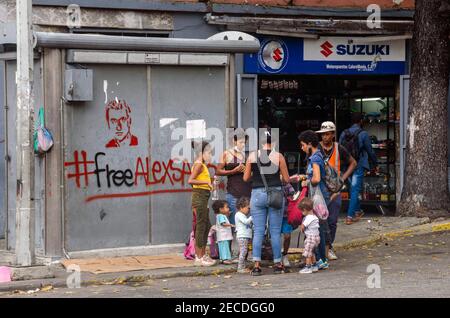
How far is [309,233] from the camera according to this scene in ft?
37.9

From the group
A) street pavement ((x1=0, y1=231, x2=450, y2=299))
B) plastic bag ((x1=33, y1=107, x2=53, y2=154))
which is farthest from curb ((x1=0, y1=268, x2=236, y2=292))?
plastic bag ((x1=33, y1=107, x2=53, y2=154))

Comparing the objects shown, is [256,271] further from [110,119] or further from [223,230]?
[110,119]

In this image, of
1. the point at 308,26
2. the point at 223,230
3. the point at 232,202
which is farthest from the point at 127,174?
the point at 308,26

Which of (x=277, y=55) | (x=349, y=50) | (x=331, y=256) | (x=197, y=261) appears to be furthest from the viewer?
(x=349, y=50)

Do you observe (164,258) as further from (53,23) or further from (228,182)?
(53,23)

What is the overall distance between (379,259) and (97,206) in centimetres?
400

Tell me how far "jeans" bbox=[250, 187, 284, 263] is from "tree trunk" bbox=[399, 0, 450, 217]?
5.09 m

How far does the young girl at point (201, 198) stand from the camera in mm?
12469

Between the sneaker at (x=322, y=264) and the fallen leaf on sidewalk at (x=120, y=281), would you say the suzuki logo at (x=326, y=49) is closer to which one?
the sneaker at (x=322, y=264)

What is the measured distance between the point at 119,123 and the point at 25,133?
2105mm

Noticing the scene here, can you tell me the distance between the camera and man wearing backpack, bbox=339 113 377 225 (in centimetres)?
1602

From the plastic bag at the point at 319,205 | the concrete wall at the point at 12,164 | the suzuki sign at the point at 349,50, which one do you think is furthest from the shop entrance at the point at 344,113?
the plastic bag at the point at 319,205

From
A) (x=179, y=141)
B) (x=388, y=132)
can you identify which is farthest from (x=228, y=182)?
(x=388, y=132)

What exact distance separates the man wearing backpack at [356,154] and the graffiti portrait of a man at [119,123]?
14.3ft
